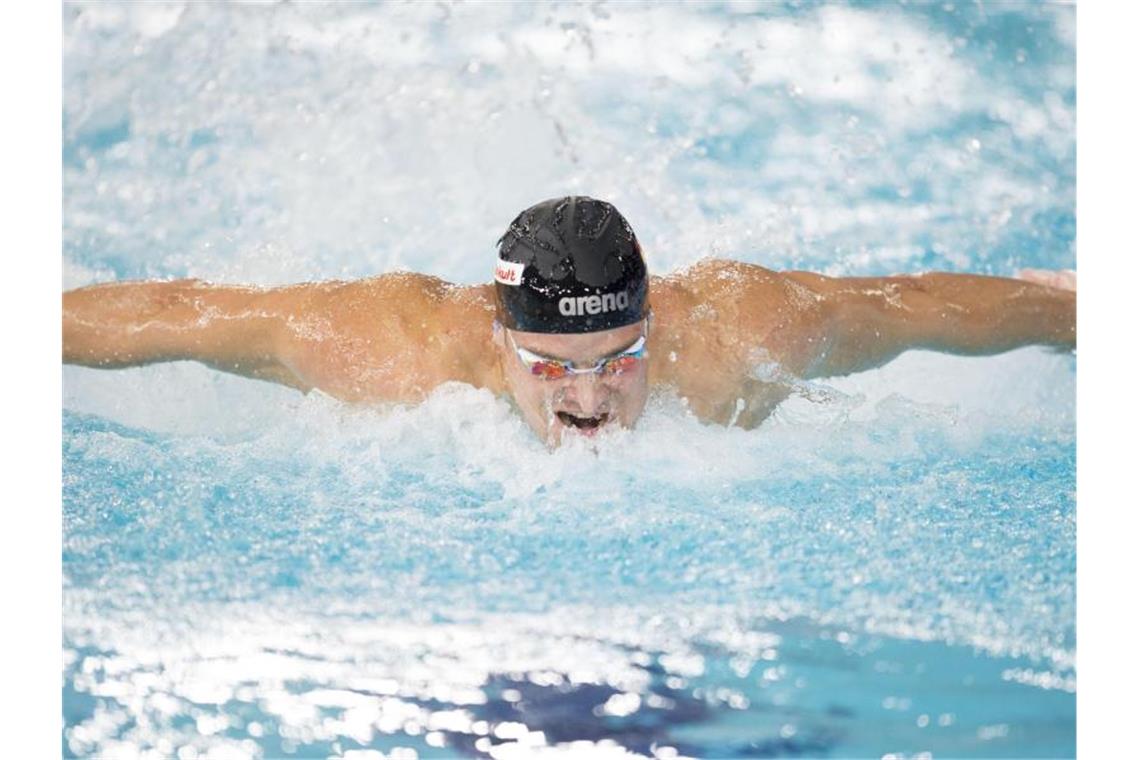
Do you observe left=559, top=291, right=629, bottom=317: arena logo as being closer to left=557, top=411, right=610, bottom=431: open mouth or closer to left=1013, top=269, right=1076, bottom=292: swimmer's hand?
left=557, top=411, right=610, bottom=431: open mouth

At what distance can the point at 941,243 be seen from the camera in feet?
13.5

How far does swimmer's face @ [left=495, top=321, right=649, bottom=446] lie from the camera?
2.92m

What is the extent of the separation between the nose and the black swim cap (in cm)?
11

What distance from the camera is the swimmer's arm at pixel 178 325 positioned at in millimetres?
3148

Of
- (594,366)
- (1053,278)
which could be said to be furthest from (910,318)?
(594,366)

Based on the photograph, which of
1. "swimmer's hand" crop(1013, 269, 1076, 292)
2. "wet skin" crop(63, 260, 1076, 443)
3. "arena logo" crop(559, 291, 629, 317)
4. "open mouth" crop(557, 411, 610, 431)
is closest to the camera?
"arena logo" crop(559, 291, 629, 317)

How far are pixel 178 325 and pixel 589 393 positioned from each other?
93cm

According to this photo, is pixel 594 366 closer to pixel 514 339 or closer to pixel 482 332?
pixel 514 339

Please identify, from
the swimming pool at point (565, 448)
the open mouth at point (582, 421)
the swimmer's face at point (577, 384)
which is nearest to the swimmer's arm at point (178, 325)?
the swimming pool at point (565, 448)

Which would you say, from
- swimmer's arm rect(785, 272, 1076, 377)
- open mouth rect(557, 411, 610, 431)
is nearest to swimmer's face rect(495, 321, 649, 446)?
open mouth rect(557, 411, 610, 431)

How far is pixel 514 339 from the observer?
9.78 feet
